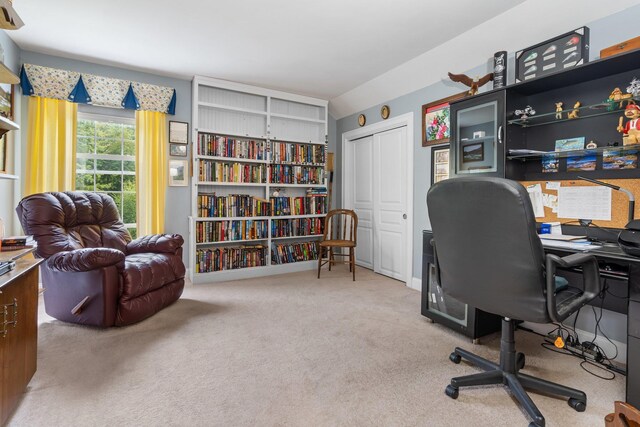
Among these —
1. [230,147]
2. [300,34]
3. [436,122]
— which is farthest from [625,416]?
[230,147]

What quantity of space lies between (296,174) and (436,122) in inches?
78.1

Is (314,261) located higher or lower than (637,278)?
lower

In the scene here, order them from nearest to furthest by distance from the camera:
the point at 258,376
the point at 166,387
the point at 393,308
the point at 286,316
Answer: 1. the point at 166,387
2. the point at 258,376
3. the point at 286,316
4. the point at 393,308

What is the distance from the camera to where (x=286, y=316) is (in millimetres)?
2795

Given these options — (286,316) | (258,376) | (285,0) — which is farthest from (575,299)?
(285,0)

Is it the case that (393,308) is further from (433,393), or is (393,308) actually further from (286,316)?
(433,393)

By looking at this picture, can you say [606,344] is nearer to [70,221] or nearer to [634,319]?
[634,319]

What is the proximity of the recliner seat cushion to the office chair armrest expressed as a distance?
2.63 meters

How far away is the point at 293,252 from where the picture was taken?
179 inches

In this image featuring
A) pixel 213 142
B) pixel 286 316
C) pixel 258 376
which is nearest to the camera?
pixel 258 376

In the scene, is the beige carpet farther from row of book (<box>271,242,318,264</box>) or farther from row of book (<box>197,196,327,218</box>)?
row of book (<box>271,242,318,264</box>)

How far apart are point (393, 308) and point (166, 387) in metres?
1.97

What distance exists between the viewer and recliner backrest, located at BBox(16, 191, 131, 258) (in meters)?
2.47

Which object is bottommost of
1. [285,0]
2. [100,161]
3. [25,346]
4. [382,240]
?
[25,346]
